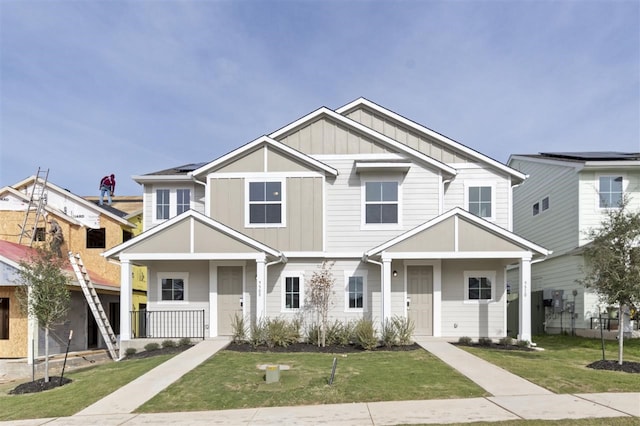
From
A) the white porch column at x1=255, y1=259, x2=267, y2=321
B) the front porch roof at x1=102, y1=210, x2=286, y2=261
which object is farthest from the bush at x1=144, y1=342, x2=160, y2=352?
the white porch column at x1=255, y1=259, x2=267, y2=321

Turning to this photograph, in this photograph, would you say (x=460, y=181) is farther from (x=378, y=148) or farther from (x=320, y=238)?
(x=320, y=238)

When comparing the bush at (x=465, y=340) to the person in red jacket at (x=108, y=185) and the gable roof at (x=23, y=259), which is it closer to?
the gable roof at (x=23, y=259)

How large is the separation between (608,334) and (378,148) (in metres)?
9.77

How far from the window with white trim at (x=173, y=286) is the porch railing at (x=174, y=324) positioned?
0.46 m

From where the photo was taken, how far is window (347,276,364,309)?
53.9 ft

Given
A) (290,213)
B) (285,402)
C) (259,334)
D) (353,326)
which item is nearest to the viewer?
(285,402)

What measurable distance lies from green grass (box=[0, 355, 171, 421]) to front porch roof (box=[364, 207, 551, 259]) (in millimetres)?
7242

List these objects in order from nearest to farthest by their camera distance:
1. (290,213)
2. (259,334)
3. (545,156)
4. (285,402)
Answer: (285,402)
(259,334)
(290,213)
(545,156)

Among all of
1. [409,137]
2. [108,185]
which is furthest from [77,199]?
[409,137]

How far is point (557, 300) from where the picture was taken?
67.3 ft

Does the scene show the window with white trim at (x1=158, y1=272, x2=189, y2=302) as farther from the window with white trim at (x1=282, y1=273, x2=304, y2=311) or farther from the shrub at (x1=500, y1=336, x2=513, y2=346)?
the shrub at (x1=500, y1=336, x2=513, y2=346)

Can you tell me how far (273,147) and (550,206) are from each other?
40.6 feet

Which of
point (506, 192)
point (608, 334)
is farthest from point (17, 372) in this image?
point (608, 334)

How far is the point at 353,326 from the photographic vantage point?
1538 centimetres
